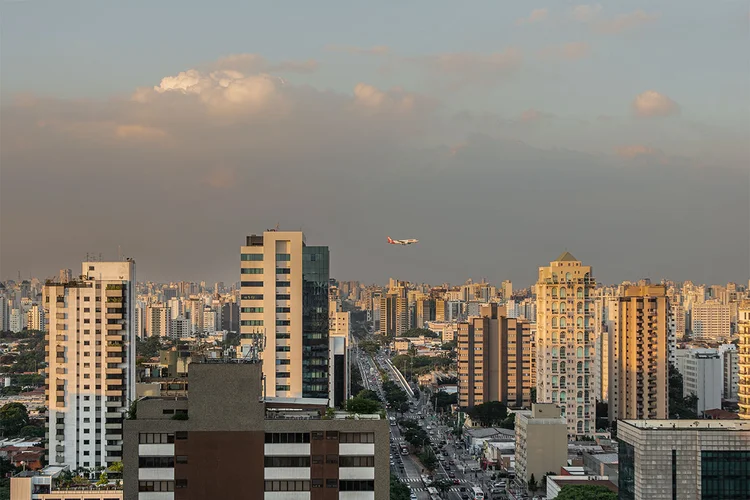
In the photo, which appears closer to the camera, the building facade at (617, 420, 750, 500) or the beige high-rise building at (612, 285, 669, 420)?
the building facade at (617, 420, 750, 500)

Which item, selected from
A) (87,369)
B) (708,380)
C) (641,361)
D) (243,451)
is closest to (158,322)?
(708,380)

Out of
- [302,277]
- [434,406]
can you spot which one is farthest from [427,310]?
[302,277]

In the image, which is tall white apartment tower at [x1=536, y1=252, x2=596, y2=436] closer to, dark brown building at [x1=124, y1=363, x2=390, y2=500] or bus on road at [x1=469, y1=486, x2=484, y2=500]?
bus on road at [x1=469, y1=486, x2=484, y2=500]

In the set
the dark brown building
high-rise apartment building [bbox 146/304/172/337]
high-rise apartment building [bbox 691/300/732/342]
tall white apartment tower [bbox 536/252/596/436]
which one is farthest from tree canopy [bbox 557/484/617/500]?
high-rise apartment building [bbox 691/300/732/342]

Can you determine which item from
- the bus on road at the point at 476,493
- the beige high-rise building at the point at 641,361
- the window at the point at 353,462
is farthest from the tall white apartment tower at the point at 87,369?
the beige high-rise building at the point at 641,361

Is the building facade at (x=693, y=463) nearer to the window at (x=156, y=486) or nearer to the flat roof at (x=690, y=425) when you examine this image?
the flat roof at (x=690, y=425)

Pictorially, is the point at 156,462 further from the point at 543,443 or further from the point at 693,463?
the point at 543,443
